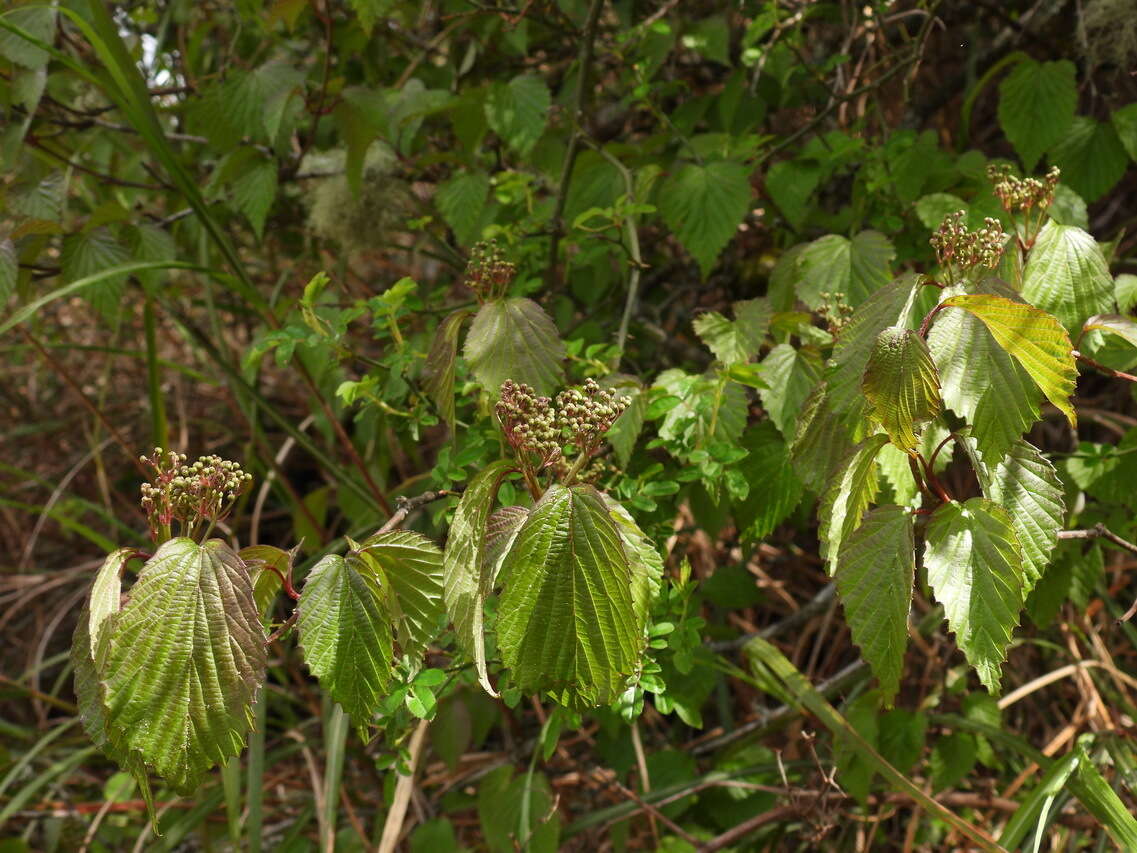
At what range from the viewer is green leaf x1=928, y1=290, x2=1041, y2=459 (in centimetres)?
71

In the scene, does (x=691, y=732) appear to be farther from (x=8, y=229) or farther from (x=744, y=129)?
(x=8, y=229)

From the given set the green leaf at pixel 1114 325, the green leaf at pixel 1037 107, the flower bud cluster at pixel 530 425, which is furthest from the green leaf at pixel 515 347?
the green leaf at pixel 1037 107

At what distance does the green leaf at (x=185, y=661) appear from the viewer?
65 centimetres

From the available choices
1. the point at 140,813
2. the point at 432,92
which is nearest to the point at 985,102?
the point at 432,92

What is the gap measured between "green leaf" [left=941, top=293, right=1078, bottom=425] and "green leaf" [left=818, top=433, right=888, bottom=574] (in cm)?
11

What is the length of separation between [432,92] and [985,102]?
1109 millimetres

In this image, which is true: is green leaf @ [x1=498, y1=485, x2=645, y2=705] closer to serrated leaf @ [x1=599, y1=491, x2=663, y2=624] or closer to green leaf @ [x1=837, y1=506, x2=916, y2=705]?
serrated leaf @ [x1=599, y1=491, x2=663, y2=624]

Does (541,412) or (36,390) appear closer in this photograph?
(541,412)

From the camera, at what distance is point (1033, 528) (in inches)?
30.8

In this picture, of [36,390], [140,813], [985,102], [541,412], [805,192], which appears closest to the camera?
[541,412]

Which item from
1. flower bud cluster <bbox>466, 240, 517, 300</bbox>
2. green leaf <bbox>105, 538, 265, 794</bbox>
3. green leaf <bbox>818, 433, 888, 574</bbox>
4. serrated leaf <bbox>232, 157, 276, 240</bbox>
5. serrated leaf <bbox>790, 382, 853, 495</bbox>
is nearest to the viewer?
green leaf <bbox>105, 538, 265, 794</bbox>

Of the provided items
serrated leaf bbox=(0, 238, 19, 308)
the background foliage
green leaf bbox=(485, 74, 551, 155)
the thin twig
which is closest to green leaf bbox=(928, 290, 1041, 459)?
the background foliage

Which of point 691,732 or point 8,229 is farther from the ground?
point 8,229

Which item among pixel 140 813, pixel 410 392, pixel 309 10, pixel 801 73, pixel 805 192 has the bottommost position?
pixel 140 813
